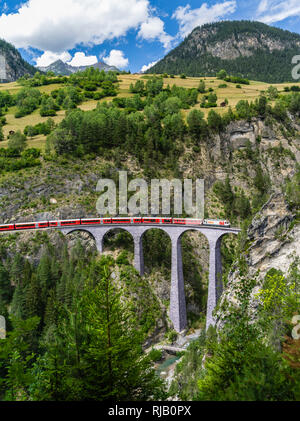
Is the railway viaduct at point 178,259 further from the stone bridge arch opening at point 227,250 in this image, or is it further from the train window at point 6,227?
the stone bridge arch opening at point 227,250

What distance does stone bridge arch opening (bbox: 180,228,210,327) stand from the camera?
53.2 m

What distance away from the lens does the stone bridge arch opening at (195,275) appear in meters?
53.2

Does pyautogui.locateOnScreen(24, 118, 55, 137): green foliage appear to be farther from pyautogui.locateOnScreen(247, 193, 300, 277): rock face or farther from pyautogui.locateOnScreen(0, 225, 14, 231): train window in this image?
pyautogui.locateOnScreen(247, 193, 300, 277): rock face

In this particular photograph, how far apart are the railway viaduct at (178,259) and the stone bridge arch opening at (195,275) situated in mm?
4290

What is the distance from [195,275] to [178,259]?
38.3 feet

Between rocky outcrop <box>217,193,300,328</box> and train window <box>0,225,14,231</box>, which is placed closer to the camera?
rocky outcrop <box>217,193,300,328</box>

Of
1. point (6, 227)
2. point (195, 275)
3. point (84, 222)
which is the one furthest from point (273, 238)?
point (6, 227)

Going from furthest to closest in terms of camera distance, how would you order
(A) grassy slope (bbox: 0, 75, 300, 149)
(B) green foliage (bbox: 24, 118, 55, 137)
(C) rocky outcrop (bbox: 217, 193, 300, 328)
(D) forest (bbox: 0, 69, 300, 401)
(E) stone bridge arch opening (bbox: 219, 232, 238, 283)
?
1. (A) grassy slope (bbox: 0, 75, 300, 149)
2. (B) green foliage (bbox: 24, 118, 55, 137)
3. (E) stone bridge arch opening (bbox: 219, 232, 238, 283)
4. (C) rocky outcrop (bbox: 217, 193, 300, 328)
5. (D) forest (bbox: 0, 69, 300, 401)

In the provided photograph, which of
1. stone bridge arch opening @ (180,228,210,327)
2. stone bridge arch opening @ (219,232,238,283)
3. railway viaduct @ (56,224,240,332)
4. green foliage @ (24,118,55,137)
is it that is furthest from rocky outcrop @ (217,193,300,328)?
green foliage @ (24,118,55,137)

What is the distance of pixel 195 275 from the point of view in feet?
187

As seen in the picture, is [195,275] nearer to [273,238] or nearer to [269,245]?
[269,245]

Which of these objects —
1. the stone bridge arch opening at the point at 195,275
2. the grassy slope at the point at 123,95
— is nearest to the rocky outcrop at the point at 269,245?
the stone bridge arch opening at the point at 195,275

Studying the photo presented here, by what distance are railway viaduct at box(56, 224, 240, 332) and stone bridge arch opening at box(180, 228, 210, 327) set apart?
4.29 m

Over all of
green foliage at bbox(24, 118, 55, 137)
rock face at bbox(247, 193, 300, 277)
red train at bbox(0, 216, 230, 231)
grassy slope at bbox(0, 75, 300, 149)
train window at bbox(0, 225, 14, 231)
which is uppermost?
grassy slope at bbox(0, 75, 300, 149)
